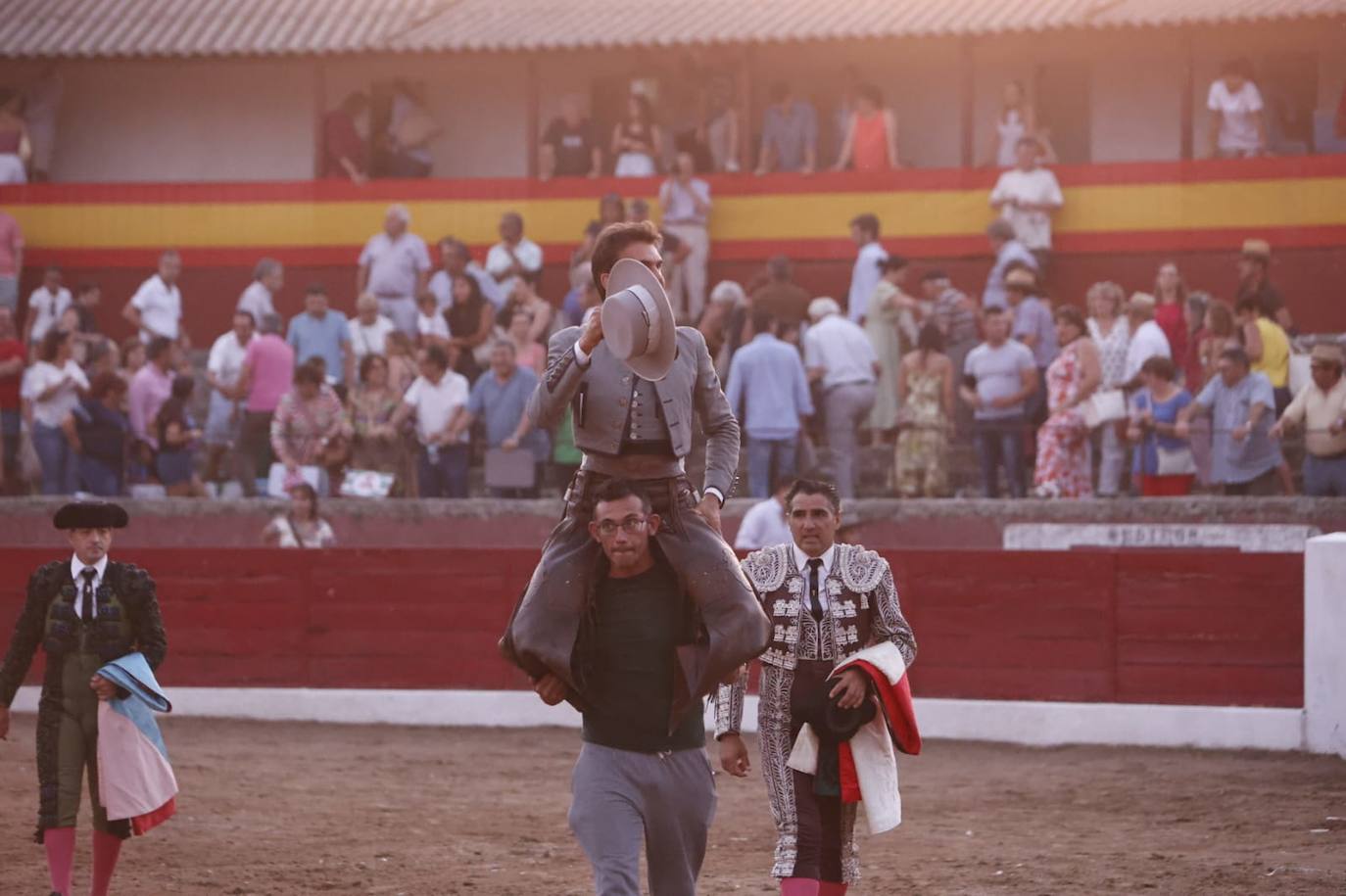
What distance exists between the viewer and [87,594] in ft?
23.2

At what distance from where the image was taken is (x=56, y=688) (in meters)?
7.08

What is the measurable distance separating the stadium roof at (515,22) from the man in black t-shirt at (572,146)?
637 mm

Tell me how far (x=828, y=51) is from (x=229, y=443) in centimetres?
663

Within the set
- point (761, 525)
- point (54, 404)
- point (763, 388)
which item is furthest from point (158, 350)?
point (761, 525)

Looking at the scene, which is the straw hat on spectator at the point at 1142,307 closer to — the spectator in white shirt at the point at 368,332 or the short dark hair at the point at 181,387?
the spectator in white shirt at the point at 368,332

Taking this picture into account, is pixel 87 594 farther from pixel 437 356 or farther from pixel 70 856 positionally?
pixel 437 356

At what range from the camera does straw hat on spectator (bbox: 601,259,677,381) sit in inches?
194

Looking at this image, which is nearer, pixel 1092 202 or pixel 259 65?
pixel 1092 202

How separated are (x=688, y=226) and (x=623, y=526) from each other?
39.8 ft

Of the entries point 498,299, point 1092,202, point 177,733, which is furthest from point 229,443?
point 1092,202

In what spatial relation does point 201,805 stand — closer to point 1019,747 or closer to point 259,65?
point 1019,747

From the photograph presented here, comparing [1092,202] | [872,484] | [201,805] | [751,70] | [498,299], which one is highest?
[751,70]

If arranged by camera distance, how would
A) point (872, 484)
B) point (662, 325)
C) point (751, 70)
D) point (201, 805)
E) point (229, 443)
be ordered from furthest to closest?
1. point (751, 70)
2. point (229, 443)
3. point (872, 484)
4. point (201, 805)
5. point (662, 325)

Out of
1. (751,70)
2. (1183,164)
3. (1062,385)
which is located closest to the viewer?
(1062,385)
